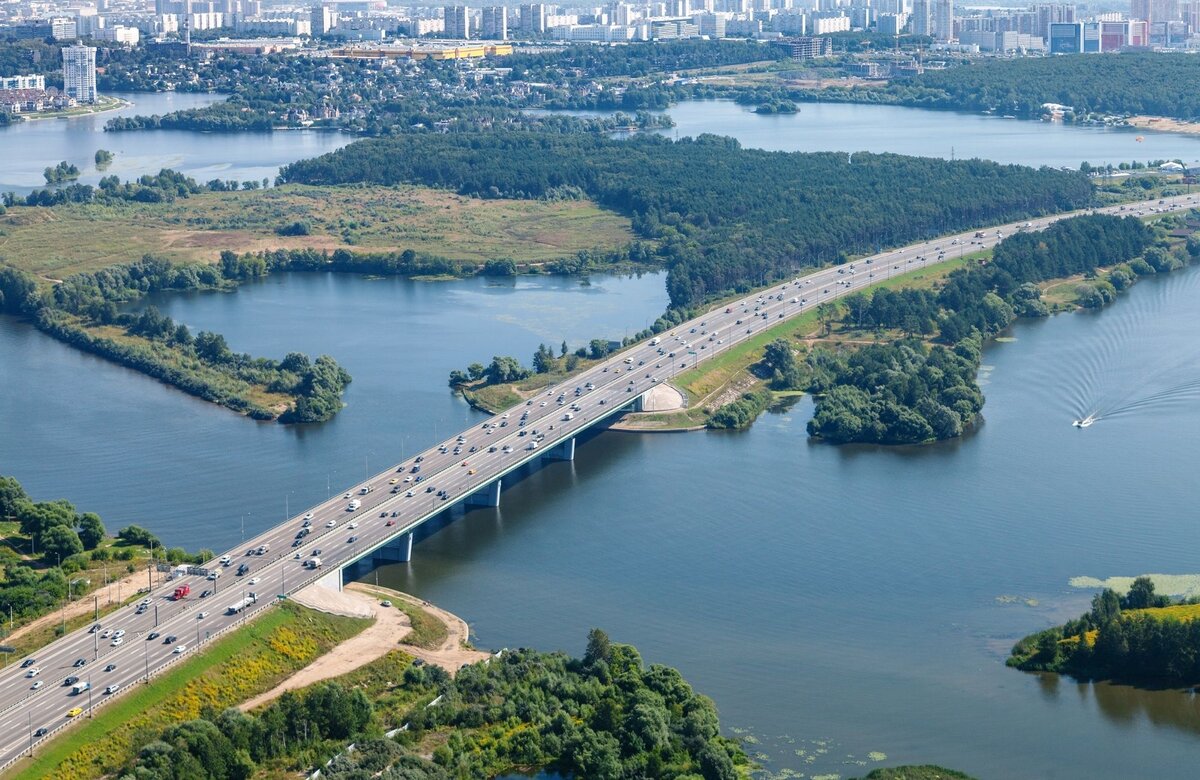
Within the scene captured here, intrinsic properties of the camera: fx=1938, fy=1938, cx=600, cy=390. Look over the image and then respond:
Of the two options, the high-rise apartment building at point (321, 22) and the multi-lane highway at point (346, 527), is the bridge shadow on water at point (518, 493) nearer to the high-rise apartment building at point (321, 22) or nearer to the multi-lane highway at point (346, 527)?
the multi-lane highway at point (346, 527)

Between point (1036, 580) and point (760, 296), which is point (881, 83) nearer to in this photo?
point (760, 296)

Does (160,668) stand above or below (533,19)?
below

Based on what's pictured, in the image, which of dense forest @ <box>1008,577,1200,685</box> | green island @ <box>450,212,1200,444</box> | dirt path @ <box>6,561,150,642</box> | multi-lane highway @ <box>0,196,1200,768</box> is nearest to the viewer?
multi-lane highway @ <box>0,196,1200,768</box>

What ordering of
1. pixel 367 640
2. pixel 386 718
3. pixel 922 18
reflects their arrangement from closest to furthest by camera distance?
pixel 386 718
pixel 367 640
pixel 922 18

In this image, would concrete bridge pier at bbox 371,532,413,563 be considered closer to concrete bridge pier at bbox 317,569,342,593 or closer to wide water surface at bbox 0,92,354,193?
concrete bridge pier at bbox 317,569,342,593

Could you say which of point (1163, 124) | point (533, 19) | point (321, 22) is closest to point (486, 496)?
point (1163, 124)

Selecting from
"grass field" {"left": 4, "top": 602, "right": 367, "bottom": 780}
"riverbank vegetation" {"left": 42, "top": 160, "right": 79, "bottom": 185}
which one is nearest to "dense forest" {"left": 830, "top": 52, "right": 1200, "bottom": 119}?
"riverbank vegetation" {"left": 42, "top": 160, "right": 79, "bottom": 185}

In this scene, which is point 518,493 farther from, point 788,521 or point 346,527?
point 788,521
